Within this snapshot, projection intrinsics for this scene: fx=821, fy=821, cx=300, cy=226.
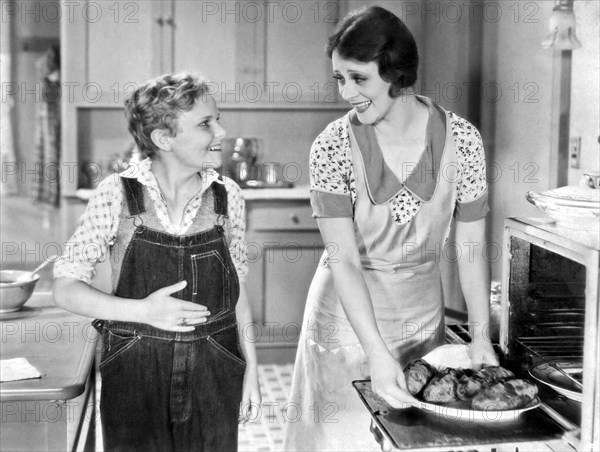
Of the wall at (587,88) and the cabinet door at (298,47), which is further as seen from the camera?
the cabinet door at (298,47)

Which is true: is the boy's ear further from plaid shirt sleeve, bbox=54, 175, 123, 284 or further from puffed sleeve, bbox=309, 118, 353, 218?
puffed sleeve, bbox=309, 118, 353, 218

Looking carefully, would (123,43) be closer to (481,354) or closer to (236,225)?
(236,225)

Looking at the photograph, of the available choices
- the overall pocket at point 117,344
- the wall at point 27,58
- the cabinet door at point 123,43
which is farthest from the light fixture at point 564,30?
the wall at point 27,58

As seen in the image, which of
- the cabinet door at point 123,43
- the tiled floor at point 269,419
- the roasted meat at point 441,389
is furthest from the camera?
the cabinet door at point 123,43

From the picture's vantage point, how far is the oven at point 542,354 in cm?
146

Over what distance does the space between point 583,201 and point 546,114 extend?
2.25 metres

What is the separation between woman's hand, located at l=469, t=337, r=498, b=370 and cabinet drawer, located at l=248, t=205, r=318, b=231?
2.97m

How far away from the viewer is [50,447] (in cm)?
204

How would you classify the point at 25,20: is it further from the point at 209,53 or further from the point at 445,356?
the point at 445,356

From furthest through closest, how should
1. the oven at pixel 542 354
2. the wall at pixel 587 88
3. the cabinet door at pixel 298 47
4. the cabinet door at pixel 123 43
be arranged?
the cabinet door at pixel 298 47 < the cabinet door at pixel 123 43 < the wall at pixel 587 88 < the oven at pixel 542 354

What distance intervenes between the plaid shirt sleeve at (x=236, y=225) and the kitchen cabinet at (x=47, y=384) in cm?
46

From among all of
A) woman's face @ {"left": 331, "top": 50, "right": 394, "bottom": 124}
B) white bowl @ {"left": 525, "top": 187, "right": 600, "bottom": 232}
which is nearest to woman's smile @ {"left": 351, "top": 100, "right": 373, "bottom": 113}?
woman's face @ {"left": 331, "top": 50, "right": 394, "bottom": 124}

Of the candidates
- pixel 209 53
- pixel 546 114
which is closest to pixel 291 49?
pixel 209 53

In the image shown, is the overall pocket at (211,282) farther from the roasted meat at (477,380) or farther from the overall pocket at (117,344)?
the roasted meat at (477,380)
